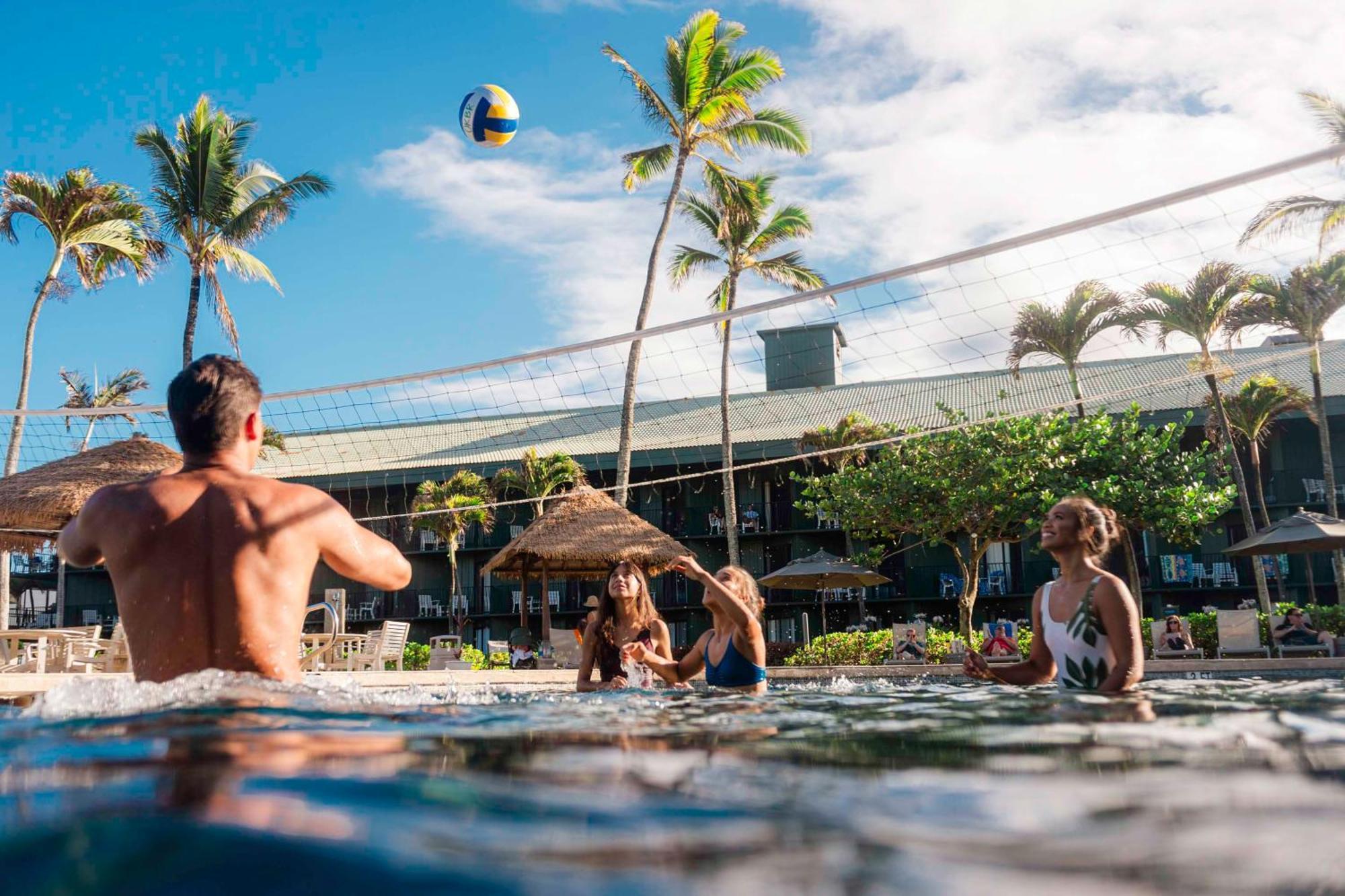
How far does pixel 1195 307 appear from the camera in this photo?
2014 cm

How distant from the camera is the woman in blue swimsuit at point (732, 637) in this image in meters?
5.26

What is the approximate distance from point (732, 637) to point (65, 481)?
9208mm

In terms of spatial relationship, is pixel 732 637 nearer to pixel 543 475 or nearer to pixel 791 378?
pixel 543 475

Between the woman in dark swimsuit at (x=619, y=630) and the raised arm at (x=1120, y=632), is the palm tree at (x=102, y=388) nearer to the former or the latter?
the woman in dark swimsuit at (x=619, y=630)

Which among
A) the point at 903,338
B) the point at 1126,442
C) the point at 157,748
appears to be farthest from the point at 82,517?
the point at 1126,442

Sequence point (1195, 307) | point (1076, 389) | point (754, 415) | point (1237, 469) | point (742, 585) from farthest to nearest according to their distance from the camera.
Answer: point (754, 415) → point (1076, 389) → point (1237, 469) → point (1195, 307) → point (742, 585)

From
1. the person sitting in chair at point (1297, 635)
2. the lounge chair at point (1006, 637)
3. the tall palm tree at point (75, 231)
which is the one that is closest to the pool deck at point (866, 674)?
the lounge chair at point (1006, 637)

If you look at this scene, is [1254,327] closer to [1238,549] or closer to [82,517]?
[1238,549]

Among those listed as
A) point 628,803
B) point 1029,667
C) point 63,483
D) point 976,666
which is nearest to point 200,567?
point 628,803

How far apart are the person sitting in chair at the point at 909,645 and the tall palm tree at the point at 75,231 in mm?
15292

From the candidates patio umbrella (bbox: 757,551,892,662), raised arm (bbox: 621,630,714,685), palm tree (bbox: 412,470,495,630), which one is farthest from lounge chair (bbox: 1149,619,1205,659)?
palm tree (bbox: 412,470,495,630)

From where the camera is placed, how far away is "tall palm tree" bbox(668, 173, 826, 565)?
21609 mm

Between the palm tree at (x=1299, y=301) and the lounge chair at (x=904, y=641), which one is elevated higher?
the palm tree at (x=1299, y=301)

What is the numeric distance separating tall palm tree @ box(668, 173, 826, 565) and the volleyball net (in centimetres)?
77
